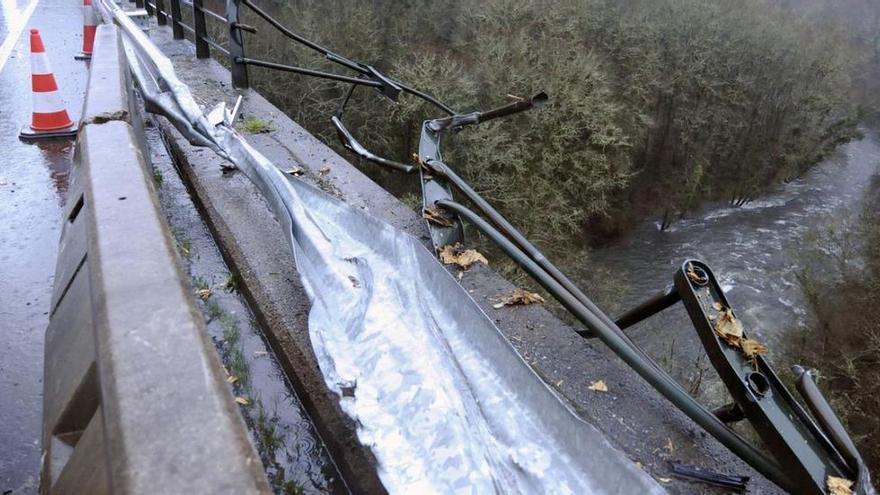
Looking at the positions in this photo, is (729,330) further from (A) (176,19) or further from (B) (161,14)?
(B) (161,14)

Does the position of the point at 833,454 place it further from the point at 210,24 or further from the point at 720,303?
the point at 210,24

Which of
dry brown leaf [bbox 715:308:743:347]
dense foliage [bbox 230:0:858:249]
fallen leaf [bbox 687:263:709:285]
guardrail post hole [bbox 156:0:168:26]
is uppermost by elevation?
guardrail post hole [bbox 156:0:168:26]

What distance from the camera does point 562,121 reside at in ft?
71.9

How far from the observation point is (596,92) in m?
22.8

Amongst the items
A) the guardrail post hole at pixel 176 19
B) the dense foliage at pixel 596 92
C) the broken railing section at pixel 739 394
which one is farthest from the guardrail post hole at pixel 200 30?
the dense foliage at pixel 596 92

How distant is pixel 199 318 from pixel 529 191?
19.5 meters

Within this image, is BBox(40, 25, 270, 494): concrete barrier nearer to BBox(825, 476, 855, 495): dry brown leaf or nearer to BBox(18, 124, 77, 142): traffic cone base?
BBox(825, 476, 855, 495): dry brown leaf

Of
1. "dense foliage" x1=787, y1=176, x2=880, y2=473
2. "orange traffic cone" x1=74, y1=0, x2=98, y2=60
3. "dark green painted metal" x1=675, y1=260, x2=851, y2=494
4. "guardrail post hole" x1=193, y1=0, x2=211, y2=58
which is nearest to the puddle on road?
"dark green painted metal" x1=675, y1=260, x2=851, y2=494

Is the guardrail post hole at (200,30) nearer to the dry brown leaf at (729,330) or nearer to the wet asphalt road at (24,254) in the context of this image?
the wet asphalt road at (24,254)

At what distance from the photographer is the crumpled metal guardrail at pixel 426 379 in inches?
66.2

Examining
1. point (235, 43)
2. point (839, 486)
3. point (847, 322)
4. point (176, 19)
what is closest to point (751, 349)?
point (839, 486)

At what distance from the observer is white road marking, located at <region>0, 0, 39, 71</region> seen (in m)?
8.22

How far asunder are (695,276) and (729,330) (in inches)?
10.4

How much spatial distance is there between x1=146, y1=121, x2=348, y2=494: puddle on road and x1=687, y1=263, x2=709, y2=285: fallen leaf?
1.50 metres
